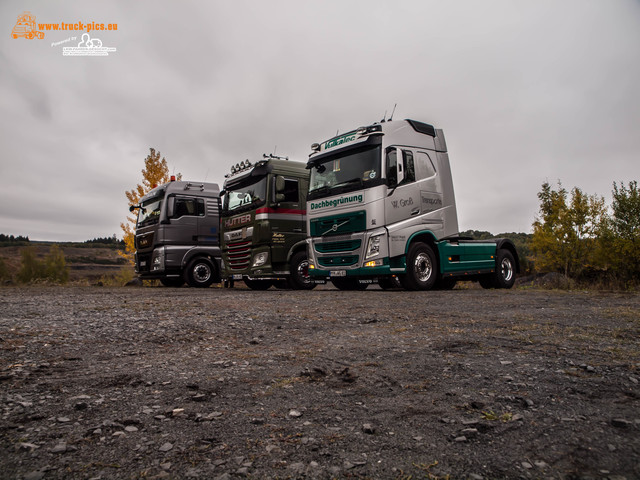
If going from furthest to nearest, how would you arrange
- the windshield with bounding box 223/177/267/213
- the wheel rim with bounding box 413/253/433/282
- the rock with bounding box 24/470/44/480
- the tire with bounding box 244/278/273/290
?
the tire with bounding box 244/278/273/290 → the windshield with bounding box 223/177/267/213 → the wheel rim with bounding box 413/253/433/282 → the rock with bounding box 24/470/44/480

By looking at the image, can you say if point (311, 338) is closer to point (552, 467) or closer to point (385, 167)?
point (552, 467)

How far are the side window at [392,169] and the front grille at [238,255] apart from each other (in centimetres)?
431

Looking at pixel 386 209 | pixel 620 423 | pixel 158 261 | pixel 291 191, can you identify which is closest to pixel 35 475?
pixel 620 423

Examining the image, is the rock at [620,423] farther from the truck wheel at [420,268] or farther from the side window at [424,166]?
the side window at [424,166]

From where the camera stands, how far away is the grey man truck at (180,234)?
1338cm

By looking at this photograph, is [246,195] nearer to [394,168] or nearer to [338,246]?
[338,246]

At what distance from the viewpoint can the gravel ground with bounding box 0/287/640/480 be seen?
1646 mm

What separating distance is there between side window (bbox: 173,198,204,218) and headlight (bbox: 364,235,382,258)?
23.6 ft

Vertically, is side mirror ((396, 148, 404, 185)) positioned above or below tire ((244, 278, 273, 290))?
above

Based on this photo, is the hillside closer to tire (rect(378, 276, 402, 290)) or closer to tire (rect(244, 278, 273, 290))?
tire (rect(244, 278, 273, 290))

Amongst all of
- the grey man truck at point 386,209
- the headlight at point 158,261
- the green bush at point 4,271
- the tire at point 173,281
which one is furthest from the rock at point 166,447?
the green bush at point 4,271

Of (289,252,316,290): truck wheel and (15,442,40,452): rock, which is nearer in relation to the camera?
(15,442,40,452): rock

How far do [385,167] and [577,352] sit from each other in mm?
6105

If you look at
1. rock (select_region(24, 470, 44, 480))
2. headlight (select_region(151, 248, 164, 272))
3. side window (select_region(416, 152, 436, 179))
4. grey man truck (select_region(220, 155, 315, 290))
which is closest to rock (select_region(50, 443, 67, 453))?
rock (select_region(24, 470, 44, 480))
